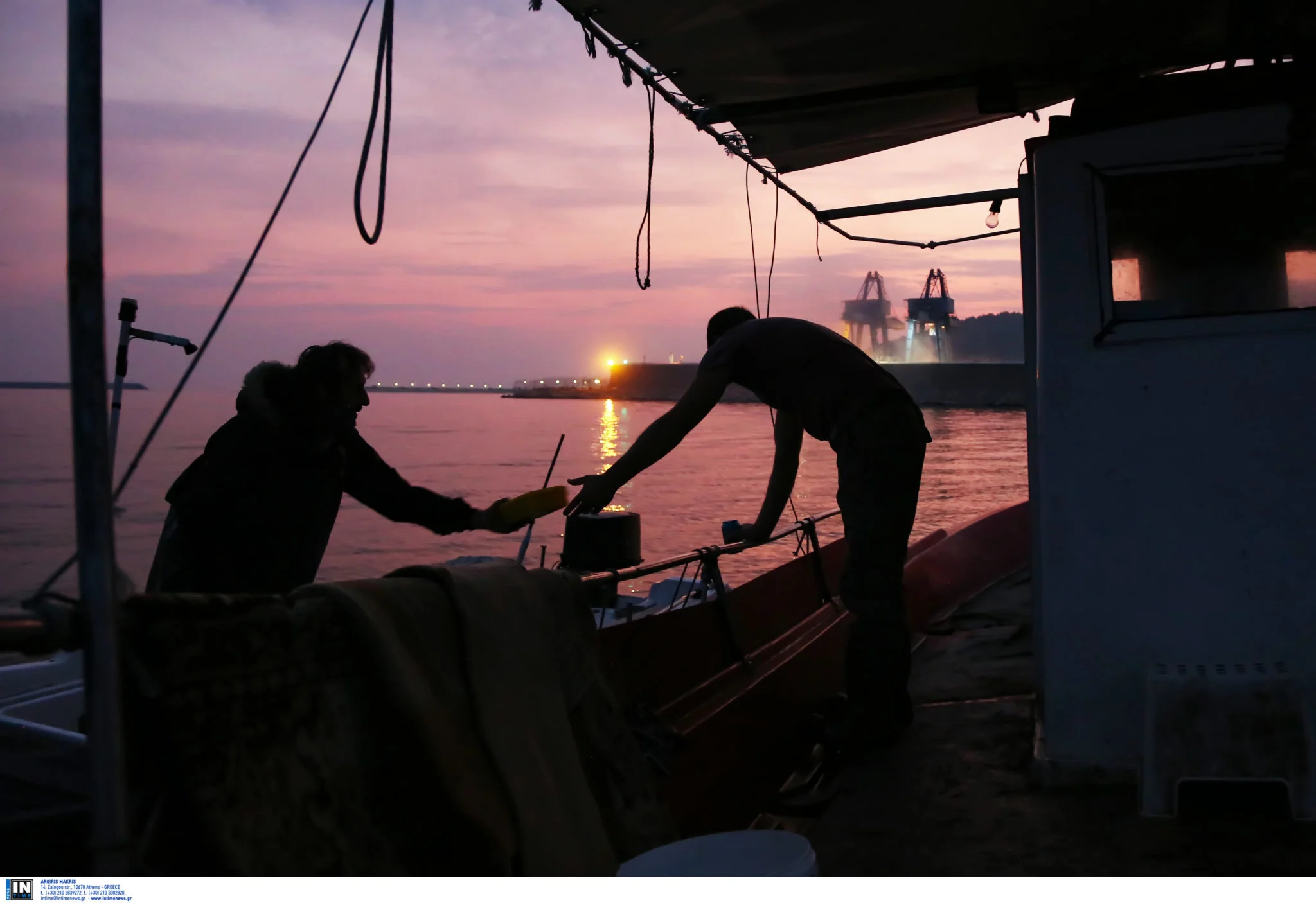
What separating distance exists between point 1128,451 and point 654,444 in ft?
4.77

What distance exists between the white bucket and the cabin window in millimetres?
1941

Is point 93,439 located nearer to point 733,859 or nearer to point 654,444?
point 733,859

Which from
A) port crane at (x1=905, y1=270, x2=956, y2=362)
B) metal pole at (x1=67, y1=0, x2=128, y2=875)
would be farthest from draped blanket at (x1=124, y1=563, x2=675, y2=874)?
port crane at (x1=905, y1=270, x2=956, y2=362)

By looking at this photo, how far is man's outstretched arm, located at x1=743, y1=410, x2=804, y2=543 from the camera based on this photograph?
4.10 m

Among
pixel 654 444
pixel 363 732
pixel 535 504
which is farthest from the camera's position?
pixel 654 444

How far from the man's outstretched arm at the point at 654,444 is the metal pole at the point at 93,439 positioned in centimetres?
156

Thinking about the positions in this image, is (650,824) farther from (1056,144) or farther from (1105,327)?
(1056,144)

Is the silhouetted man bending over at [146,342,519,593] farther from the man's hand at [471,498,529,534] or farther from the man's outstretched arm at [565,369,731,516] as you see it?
the man's outstretched arm at [565,369,731,516]

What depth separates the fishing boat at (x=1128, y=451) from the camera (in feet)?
9.18

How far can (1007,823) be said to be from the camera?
2.88 metres

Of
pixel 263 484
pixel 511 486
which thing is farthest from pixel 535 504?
pixel 511 486
